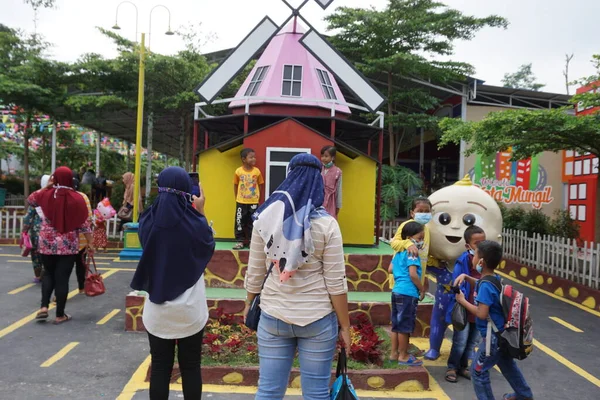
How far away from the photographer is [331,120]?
28.2 feet

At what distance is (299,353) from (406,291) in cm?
215

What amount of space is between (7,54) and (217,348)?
16.0m

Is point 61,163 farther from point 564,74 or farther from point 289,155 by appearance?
point 564,74

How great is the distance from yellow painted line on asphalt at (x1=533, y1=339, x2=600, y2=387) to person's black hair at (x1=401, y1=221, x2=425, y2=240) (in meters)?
2.30

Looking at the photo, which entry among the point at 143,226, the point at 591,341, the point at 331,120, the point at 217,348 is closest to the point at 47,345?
the point at 217,348

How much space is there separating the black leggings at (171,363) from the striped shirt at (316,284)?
71 cm

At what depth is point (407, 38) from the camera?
1670cm

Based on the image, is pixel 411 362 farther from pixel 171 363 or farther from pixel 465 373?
pixel 171 363

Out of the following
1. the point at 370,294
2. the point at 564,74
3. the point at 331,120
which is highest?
the point at 564,74

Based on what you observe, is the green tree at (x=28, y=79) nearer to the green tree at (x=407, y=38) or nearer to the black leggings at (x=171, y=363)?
the green tree at (x=407, y=38)

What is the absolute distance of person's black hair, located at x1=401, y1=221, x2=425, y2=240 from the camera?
4566mm

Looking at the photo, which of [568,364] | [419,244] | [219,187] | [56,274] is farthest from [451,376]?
[219,187]

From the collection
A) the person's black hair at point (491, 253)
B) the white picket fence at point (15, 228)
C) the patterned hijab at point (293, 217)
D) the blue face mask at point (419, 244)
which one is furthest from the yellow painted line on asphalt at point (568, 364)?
the white picket fence at point (15, 228)

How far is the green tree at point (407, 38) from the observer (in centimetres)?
1598
